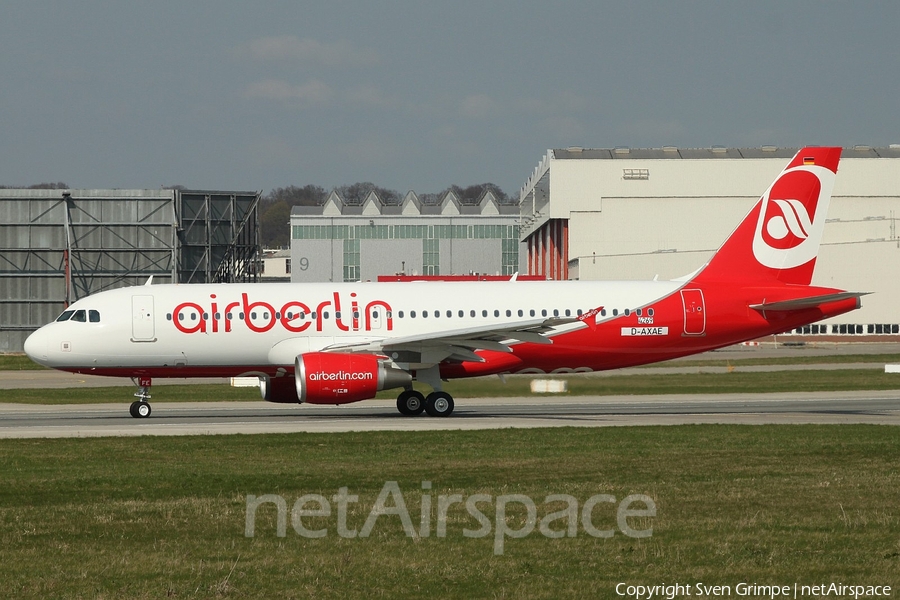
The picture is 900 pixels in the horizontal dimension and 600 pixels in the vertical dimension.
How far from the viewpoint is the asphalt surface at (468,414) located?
90.0ft

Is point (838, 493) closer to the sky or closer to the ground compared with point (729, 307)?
closer to the ground

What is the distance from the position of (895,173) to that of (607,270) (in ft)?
82.6

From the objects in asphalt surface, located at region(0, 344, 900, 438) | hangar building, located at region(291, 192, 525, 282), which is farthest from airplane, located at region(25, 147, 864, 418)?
hangar building, located at region(291, 192, 525, 282)

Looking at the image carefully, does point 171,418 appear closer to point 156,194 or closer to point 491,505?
point 491,505

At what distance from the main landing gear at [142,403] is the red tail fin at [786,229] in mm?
16678

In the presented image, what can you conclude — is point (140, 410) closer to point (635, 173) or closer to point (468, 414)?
point (468, 414)

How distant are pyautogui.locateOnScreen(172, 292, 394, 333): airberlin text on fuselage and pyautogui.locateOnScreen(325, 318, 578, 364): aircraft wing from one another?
32.0 inches

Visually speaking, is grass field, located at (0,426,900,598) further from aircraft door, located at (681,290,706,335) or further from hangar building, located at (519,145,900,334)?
hangar building, located at (519,145,900,334)

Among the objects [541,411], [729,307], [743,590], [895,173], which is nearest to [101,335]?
[541,411]

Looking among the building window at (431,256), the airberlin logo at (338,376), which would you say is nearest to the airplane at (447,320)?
the airberlin logo at (338,376)

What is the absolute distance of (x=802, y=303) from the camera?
3256 cm

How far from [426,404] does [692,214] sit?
65.7 metres

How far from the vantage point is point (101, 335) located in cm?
3147

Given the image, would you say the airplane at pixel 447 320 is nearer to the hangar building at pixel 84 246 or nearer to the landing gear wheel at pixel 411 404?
the landing gear wheel at pixel 411 404
